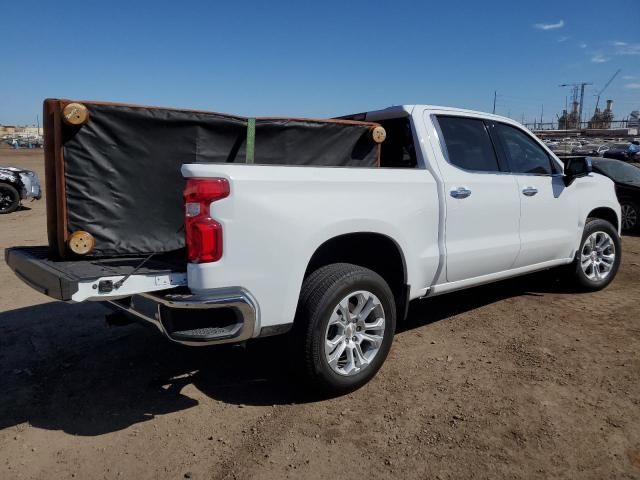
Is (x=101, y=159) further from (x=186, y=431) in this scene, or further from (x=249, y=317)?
(x=186, y=431)

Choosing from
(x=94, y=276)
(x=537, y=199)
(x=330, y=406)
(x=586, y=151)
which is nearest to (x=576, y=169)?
(x=537, y=199)

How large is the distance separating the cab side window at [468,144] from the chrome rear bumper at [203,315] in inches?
90.2

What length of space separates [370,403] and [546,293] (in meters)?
3.45

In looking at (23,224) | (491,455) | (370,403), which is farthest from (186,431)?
(23,224)

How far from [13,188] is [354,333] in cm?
1239

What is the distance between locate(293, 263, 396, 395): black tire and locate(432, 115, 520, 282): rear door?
3.24 feet

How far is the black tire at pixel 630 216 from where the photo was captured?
1059 cm

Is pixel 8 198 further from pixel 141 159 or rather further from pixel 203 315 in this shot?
pixel 203 315

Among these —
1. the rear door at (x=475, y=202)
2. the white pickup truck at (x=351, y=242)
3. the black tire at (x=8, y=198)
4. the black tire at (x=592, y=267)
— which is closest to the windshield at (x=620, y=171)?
the black tire at (x=592, y=267)

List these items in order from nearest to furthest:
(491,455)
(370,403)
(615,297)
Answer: (491,455), (370,403), (615,297)

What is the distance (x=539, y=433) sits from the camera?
3104 mm

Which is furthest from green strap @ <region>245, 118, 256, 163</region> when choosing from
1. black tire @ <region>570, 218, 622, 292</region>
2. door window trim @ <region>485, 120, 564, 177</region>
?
black tire @ <region>570, 218, 622, 292</region>

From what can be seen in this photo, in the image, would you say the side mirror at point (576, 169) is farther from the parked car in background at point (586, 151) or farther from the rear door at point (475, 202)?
the parked car in background at point (586, 151)

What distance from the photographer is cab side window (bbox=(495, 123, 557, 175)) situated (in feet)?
16.2
